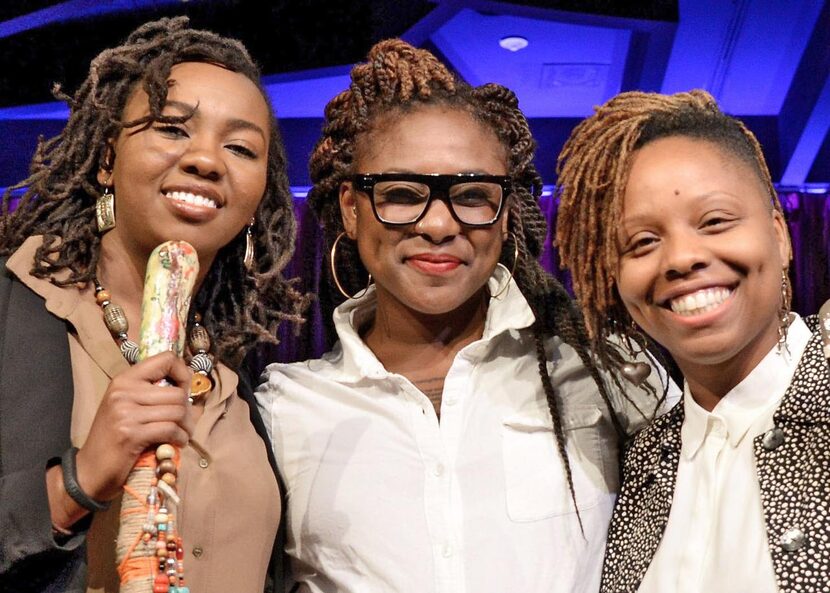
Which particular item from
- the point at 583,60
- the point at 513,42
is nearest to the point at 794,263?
the point at 583,60

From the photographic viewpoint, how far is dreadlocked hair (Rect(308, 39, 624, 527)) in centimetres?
238

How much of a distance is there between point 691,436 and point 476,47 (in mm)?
4317

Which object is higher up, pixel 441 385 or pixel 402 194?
pixel 402 194

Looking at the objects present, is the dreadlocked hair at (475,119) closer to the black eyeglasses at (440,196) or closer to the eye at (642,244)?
the black eyeglasses at (440,196)

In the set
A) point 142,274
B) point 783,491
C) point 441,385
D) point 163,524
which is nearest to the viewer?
point 163,524

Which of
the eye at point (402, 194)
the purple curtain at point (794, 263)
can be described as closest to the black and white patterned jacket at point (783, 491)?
the eye at point (402, 194)

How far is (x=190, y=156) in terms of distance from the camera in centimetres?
203

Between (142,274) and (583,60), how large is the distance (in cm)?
444

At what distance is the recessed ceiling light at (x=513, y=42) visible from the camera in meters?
5.72

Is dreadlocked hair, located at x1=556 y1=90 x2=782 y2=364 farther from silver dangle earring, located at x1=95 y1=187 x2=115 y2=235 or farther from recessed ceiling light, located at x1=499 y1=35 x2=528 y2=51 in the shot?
recessed ceiling light, located at x1=499 y1=35 x2=528 y2=51

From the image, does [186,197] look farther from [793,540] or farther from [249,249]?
[793,540]

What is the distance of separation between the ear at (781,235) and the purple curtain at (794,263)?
522 cm

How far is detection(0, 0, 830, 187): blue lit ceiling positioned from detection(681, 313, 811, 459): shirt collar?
3487 mm

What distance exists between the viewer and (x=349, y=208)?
2.49 metres
